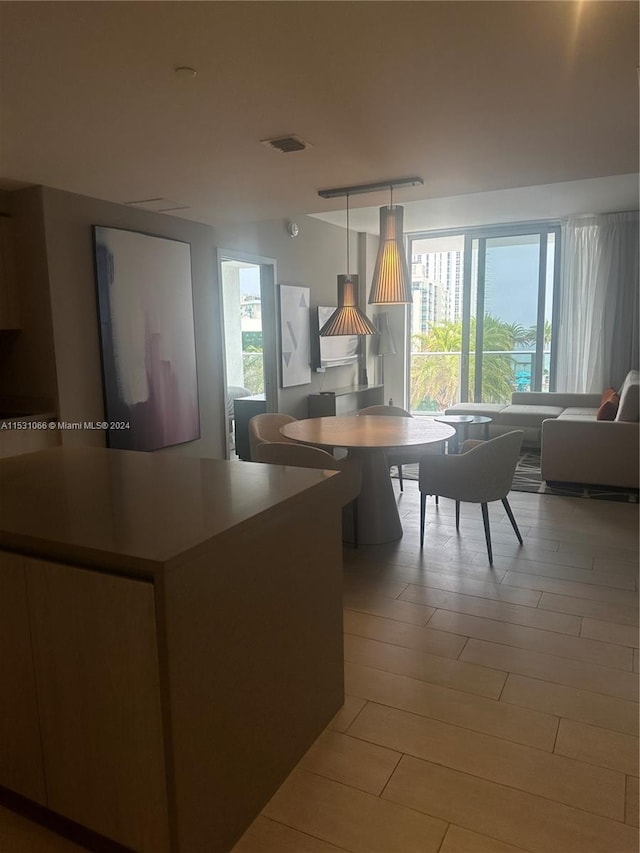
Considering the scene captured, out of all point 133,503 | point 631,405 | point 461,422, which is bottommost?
point 461,422

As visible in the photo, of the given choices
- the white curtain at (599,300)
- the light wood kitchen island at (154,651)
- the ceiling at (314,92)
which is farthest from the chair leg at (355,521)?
the white curtain at (599,300)

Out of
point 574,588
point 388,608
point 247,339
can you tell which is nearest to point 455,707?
point 388,608

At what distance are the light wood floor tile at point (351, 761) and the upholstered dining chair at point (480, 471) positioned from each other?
1.69 m

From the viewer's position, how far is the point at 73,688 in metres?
1.39

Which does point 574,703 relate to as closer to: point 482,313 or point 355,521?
point 355,521

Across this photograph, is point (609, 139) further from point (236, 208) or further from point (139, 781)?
point (139, 781)

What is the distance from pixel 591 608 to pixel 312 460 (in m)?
1.55

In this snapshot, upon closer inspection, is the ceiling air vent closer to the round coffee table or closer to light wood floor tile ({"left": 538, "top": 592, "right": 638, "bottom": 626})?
light wood floor tile ({"left": 538, "top": 592, "right": 638, "bottom": 626})

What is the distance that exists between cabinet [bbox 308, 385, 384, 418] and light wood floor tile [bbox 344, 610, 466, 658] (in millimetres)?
3588

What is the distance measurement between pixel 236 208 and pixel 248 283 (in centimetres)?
251

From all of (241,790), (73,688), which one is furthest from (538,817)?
(73,688)

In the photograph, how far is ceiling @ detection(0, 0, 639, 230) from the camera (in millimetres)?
1750

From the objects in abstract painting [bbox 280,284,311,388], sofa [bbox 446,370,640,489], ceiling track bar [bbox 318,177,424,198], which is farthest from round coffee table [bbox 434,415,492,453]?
ceiling track bar [bbox 318,177,424,198]

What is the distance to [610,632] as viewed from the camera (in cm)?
255
